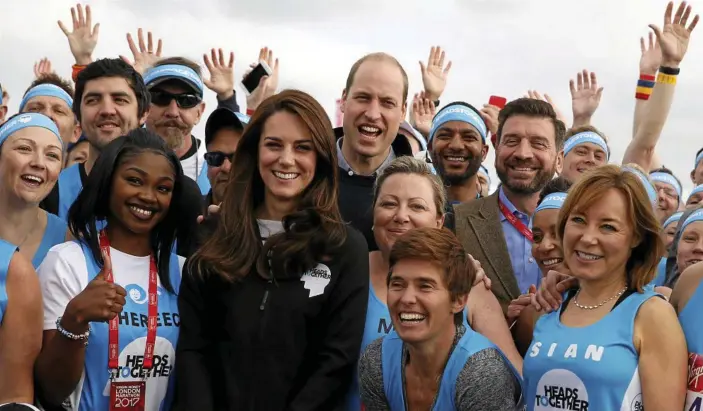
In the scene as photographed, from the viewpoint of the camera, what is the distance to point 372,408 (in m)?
4.82

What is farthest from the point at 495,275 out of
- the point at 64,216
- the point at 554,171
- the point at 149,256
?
the point at 64,216

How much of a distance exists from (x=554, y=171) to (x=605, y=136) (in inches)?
70.7

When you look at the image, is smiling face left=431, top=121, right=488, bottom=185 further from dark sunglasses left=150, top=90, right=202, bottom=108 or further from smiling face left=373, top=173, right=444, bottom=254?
smiling face left=373, top=173, right=444, bottom=254

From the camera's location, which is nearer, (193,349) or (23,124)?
(193,349)

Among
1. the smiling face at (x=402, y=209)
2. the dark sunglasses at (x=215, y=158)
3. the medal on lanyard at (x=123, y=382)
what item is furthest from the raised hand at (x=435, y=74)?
the medal on lanyard at (x=123, y=382)

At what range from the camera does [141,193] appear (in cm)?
536

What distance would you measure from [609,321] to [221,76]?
5924 mm

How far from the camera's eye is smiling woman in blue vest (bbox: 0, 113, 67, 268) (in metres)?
5.78

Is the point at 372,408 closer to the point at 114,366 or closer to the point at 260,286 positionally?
the point at 260,286

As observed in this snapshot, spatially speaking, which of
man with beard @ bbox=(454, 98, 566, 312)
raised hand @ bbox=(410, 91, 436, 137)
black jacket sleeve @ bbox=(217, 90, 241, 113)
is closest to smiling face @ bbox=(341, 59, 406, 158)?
man with beard @ bbox=(454, 98, 566, 312)

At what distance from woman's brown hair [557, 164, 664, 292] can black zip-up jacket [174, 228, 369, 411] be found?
1.19 metres

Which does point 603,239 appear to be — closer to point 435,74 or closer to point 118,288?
point 118,288

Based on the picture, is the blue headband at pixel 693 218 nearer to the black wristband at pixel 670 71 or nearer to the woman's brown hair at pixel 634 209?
the black wristband at pixel 670 71

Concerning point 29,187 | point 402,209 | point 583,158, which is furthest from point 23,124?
point 583,158
